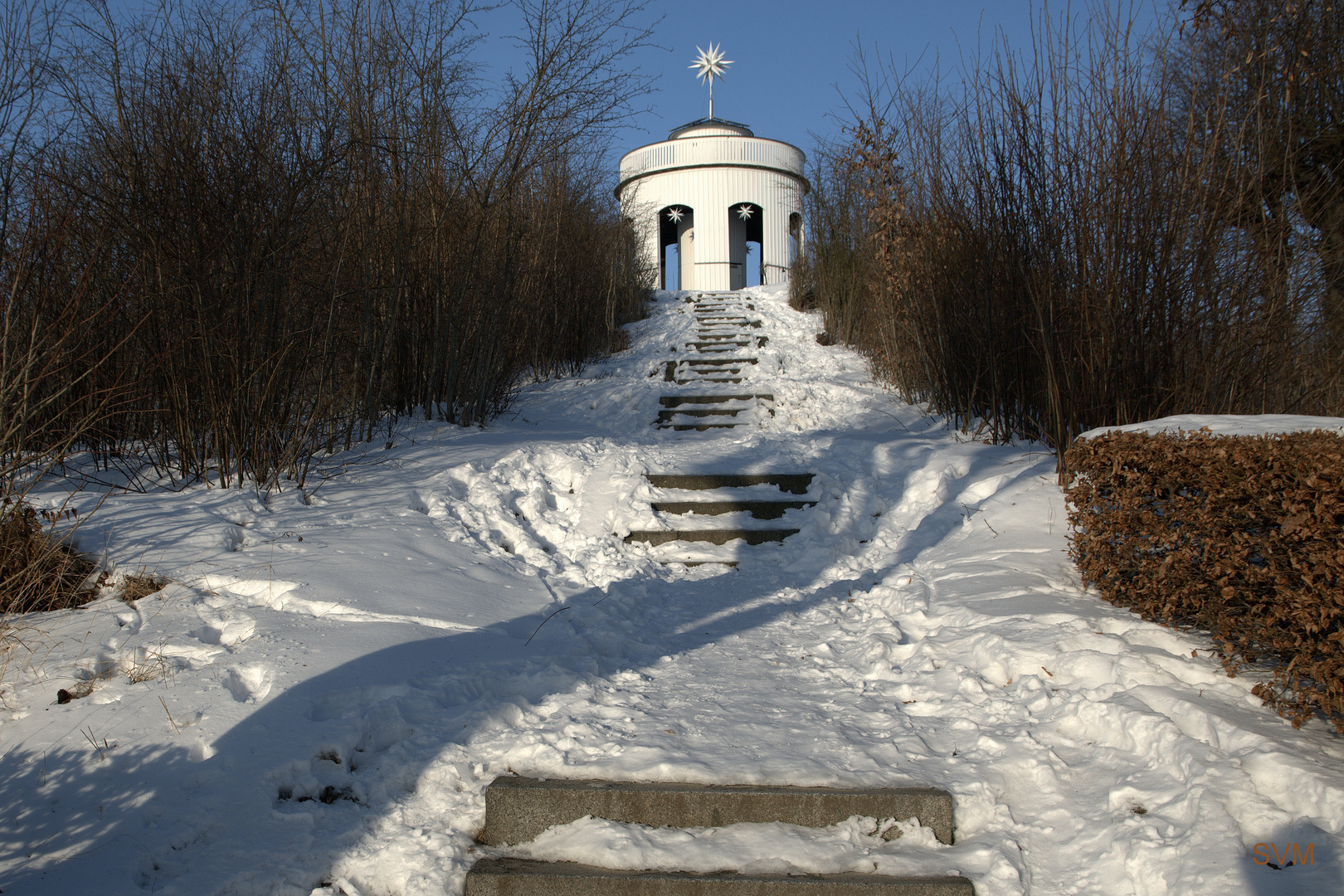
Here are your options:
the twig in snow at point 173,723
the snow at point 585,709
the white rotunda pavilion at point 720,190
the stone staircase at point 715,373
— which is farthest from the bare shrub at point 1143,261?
the white rotunda pavilion at point 720,190

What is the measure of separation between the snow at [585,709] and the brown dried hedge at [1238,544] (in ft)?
0.44

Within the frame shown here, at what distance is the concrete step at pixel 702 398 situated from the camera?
354 inches

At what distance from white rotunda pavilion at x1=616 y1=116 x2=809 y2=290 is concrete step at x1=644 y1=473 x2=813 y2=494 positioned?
15.7 meters

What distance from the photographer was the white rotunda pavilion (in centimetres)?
2150

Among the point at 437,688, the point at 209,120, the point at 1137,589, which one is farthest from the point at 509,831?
the point at 209,120

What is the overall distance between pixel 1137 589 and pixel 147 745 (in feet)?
12.2

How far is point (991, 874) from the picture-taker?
214 centimetres

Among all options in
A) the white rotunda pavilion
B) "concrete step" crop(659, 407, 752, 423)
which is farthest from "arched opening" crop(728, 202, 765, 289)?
"concrete step" crop(659, 407, 752, 423)

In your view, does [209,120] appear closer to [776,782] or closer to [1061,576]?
[776,782]

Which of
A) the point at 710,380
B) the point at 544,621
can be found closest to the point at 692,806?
the point at 544,621

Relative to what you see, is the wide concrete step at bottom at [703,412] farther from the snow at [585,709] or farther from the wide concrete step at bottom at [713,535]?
the snow at [585,709]

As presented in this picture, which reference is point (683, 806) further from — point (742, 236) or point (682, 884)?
point (742, 236)

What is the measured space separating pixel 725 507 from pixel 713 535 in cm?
37

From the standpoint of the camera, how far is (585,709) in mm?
3062
